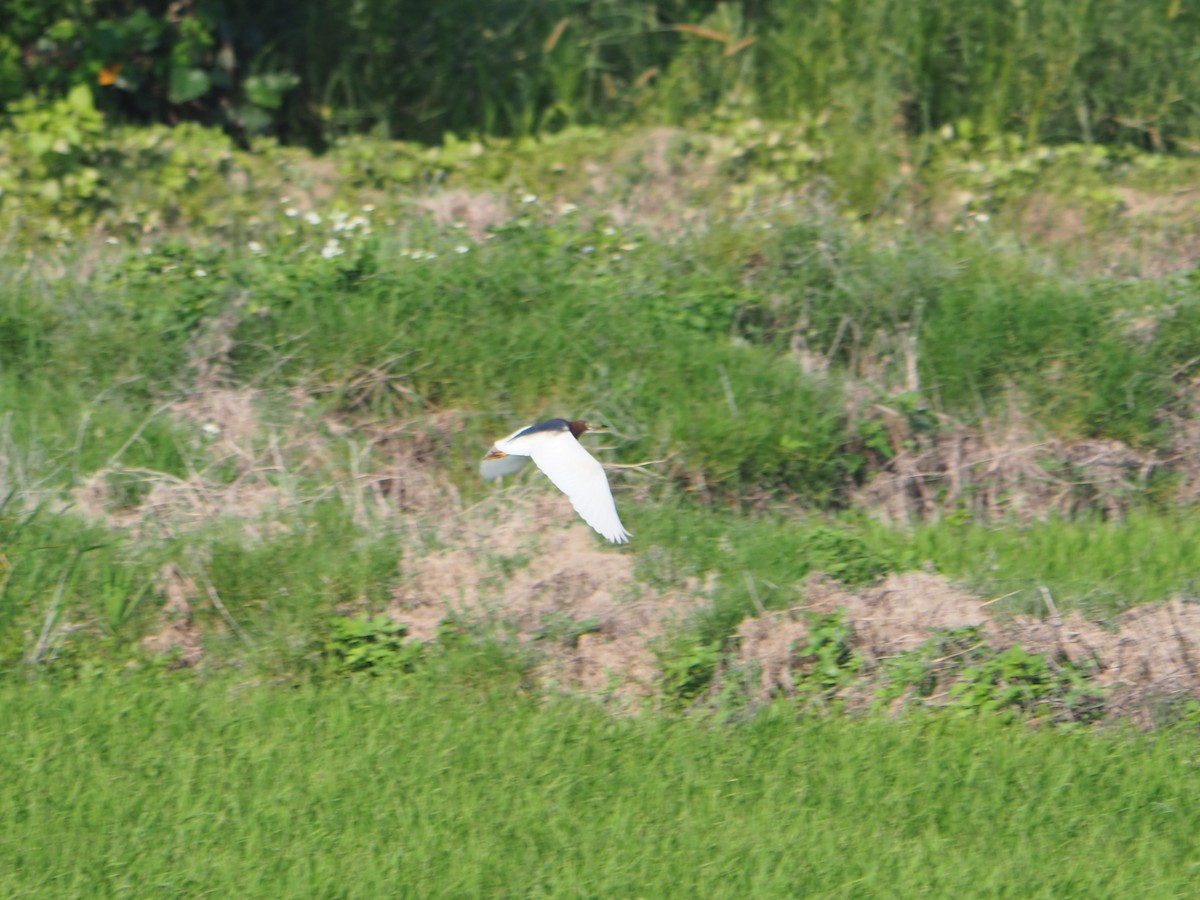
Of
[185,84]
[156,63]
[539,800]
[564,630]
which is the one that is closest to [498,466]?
[564,630]

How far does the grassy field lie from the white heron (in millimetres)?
680

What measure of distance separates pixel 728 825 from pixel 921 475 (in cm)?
208

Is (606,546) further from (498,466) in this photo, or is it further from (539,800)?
(539,800)

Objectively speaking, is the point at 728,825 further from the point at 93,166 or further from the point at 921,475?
the point at 93,166

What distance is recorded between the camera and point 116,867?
3.24 m

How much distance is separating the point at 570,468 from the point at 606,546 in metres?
1.10

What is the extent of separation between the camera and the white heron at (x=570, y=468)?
338 centimetres

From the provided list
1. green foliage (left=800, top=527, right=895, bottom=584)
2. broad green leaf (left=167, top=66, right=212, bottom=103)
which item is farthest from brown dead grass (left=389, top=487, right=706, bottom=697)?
broad green leaf (left=167, top=66, right=212, bottom=103)

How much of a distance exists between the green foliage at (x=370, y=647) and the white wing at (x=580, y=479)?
90 centimetres

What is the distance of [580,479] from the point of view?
3463mm

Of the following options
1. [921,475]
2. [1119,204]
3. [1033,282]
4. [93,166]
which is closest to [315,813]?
[921,475]

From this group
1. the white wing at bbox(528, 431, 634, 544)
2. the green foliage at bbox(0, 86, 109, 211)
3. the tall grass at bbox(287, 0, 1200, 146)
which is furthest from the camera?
the tall grass at bbox(287, 0, 1200, 146)

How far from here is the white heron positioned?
338 cm

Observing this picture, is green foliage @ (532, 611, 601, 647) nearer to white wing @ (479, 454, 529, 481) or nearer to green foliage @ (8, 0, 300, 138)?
white wing @ (479, 454, 529, 481)
